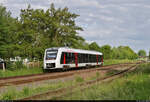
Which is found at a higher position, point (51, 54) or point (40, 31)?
point (40, 31)

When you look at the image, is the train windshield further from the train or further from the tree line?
the tree line

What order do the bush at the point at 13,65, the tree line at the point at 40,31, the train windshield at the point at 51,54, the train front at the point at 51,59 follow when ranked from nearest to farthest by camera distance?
the train front at the point at 51,59, the train windshield at the point at 51,54, the bush at the point at 13,65, the tree line at the point at 40,31

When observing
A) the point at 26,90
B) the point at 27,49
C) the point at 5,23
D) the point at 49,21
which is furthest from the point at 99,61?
the point at 26,90

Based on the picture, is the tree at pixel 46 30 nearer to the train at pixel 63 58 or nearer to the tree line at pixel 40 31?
the tree line at pixel 40 31

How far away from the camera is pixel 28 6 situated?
35500mm

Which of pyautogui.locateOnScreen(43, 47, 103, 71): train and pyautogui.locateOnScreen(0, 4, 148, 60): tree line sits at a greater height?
pyautogui.locateOnScreen(0, 4, 148, 60): tree line

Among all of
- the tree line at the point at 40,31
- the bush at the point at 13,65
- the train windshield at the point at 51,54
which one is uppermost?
the tree line at the point at 40,31

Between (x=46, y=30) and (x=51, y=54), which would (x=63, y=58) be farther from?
(x=46, y=30)

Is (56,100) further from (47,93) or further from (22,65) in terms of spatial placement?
(22,65)

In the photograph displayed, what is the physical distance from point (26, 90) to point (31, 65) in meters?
20.5

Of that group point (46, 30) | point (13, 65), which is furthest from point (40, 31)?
point (13, 65)

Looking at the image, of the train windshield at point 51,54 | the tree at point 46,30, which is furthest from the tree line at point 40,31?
the train windshield at point 51,54

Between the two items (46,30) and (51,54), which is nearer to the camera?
(51,54)

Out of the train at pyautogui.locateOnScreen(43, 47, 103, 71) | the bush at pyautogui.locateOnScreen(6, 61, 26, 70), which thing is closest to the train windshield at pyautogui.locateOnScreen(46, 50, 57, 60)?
the train at pyautogui.locateOnScreen(43, 47, 103, 71)
